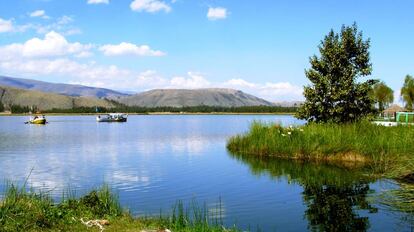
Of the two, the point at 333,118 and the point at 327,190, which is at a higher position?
the point at 333,118

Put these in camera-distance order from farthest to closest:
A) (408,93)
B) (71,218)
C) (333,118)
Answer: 1. (408,93)
2. (333,118)
3. (71,218)

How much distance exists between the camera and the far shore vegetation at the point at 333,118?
30.3m

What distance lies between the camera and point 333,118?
35688mm

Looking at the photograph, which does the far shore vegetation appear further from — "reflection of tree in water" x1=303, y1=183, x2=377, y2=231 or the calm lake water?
"reflection of tree in water" x1=303, y1=183, x2=377, y2=231

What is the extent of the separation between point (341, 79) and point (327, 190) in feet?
51.0

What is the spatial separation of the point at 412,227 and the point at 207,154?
25784 mm

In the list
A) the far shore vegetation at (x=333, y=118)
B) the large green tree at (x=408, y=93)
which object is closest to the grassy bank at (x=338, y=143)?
the far shore vegetation at (x=333, y=118)

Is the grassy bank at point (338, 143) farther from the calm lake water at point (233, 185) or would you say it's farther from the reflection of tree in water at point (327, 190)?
the calm lake water at point (233, 185)

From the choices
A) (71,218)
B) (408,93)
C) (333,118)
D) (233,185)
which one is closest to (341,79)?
(333,118)

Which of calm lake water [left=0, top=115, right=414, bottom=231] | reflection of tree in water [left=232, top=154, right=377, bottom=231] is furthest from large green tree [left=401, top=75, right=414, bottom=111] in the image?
reflection of tree in water [left=232, top=154, right=377, bottom=231]

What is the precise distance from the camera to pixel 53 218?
40.3 feet

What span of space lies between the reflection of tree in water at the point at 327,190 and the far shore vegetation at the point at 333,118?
1.89 m

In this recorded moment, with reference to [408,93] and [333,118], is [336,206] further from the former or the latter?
[408,93]

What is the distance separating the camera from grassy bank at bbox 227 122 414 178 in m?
27.4
